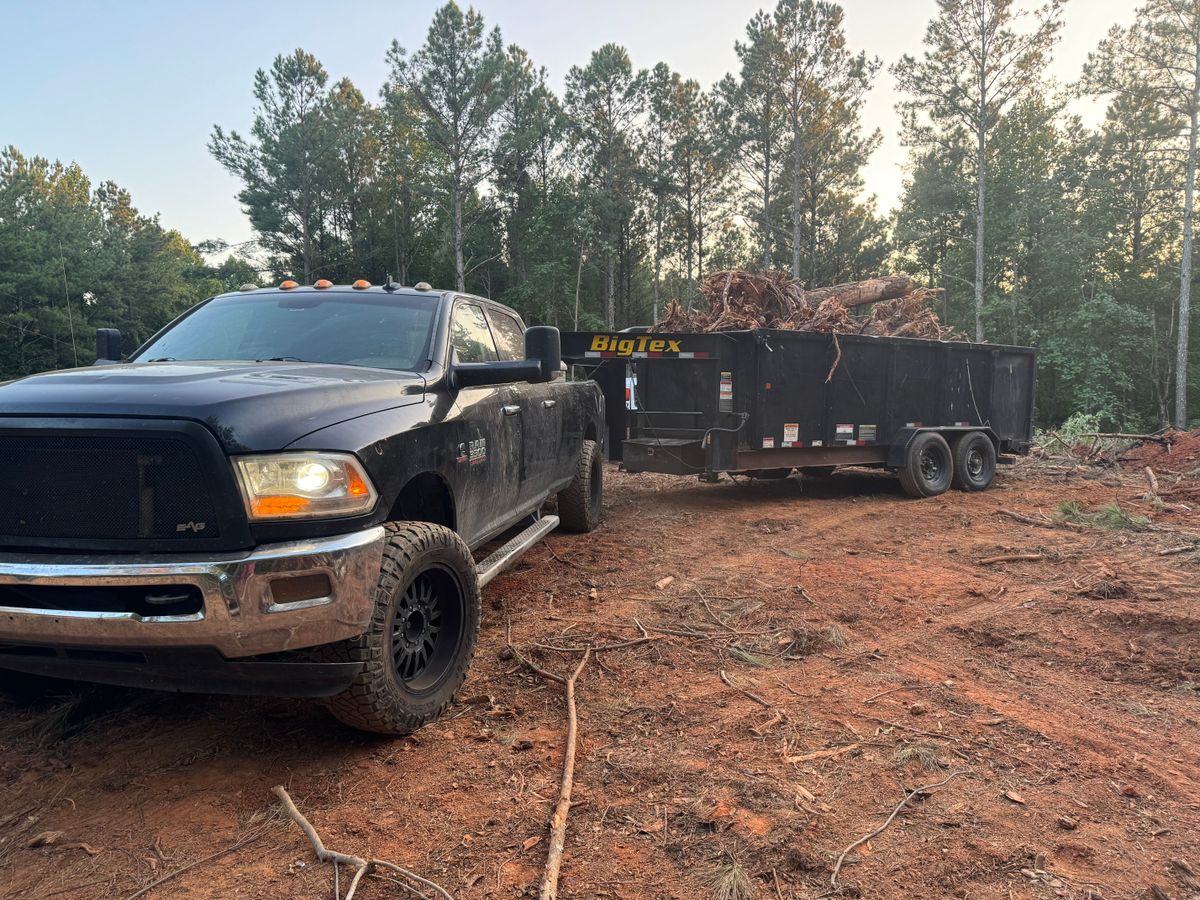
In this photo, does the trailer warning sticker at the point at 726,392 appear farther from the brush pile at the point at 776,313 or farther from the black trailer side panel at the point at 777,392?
the brush pile at the point at 776,313

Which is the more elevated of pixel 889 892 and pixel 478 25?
pixel 478 25

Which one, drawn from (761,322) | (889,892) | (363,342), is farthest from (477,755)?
(761,322)

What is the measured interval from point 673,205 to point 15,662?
40887 mm

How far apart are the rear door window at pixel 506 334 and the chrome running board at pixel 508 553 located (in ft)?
4.12

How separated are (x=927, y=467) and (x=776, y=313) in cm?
317

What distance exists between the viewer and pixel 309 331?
4086mm

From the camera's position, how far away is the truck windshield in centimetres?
391

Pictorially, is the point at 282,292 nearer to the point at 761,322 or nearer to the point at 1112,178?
the point at 761,322

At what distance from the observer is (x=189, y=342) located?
4.20 metres

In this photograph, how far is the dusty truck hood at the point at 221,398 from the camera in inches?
101

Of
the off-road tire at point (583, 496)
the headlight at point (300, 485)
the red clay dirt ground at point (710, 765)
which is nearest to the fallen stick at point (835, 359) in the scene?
the off-road tire at point (583, 496)

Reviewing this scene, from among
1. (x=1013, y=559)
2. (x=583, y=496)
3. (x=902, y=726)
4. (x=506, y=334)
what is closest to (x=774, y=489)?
(x=1013, y=559)

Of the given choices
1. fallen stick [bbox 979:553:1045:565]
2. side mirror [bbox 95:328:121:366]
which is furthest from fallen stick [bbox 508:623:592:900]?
fallen stick [bbox 979:553:1045:565]

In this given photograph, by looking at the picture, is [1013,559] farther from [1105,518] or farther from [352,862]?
[352,862]
